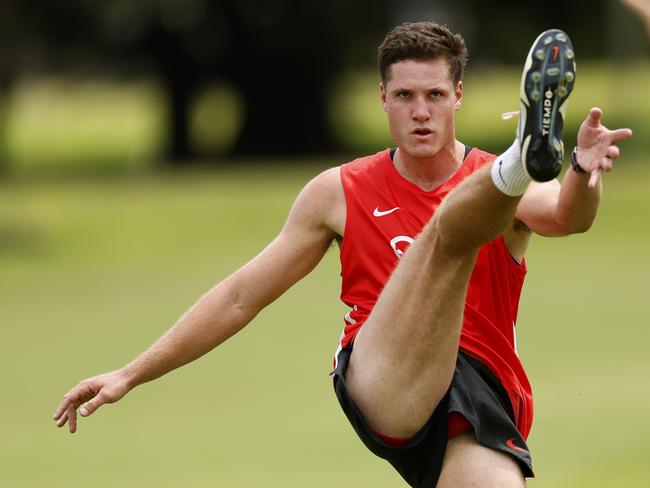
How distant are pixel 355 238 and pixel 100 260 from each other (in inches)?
860

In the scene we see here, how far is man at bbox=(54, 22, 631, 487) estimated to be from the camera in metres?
5.56

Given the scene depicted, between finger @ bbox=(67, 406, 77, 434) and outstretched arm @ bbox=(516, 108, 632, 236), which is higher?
outstretched arm @ bbox=(516, 108, 632, 236)

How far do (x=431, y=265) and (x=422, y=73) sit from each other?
98cm

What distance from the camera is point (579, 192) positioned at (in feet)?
19.1

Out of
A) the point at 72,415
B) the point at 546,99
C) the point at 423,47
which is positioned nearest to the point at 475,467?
the point at 546,99

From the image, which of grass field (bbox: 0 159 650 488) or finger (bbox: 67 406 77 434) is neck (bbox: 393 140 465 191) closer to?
finger (bbox: 67 406 77 434)

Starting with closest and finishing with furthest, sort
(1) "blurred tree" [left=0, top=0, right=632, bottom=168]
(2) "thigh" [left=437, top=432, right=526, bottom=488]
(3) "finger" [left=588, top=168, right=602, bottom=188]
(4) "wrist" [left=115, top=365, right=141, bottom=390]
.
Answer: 1. (3) "finger" [left=588, top=168, right=602, bottom=188]
2. (2) "thigh" [left=437, top=432, right=526, bottom=488]
3. (4) "wrist" [left=115, top=365, right=141, bottom=390]
4. (1) "blurred tree" [left=0, top=0, right=632, bottom=168]

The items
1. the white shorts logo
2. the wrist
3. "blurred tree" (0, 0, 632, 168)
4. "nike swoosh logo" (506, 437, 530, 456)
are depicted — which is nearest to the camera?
"nike swoosh logo" (506, 437, 530, 456)

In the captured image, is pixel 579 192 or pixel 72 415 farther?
pixel 72 415

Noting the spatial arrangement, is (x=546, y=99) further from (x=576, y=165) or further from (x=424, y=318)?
(x=424, y=318)

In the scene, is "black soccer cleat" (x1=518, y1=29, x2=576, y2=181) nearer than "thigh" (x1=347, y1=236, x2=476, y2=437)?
Yes

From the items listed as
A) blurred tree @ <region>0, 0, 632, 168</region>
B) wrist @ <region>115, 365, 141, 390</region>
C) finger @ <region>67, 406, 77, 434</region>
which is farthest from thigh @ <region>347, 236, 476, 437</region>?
blurred tree @ <region>0, 0, 632, 168</region>

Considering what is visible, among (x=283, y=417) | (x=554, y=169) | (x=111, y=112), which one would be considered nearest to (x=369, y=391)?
(x=554, y=169)

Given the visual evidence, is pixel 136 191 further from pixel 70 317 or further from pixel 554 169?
pixel 554 169
